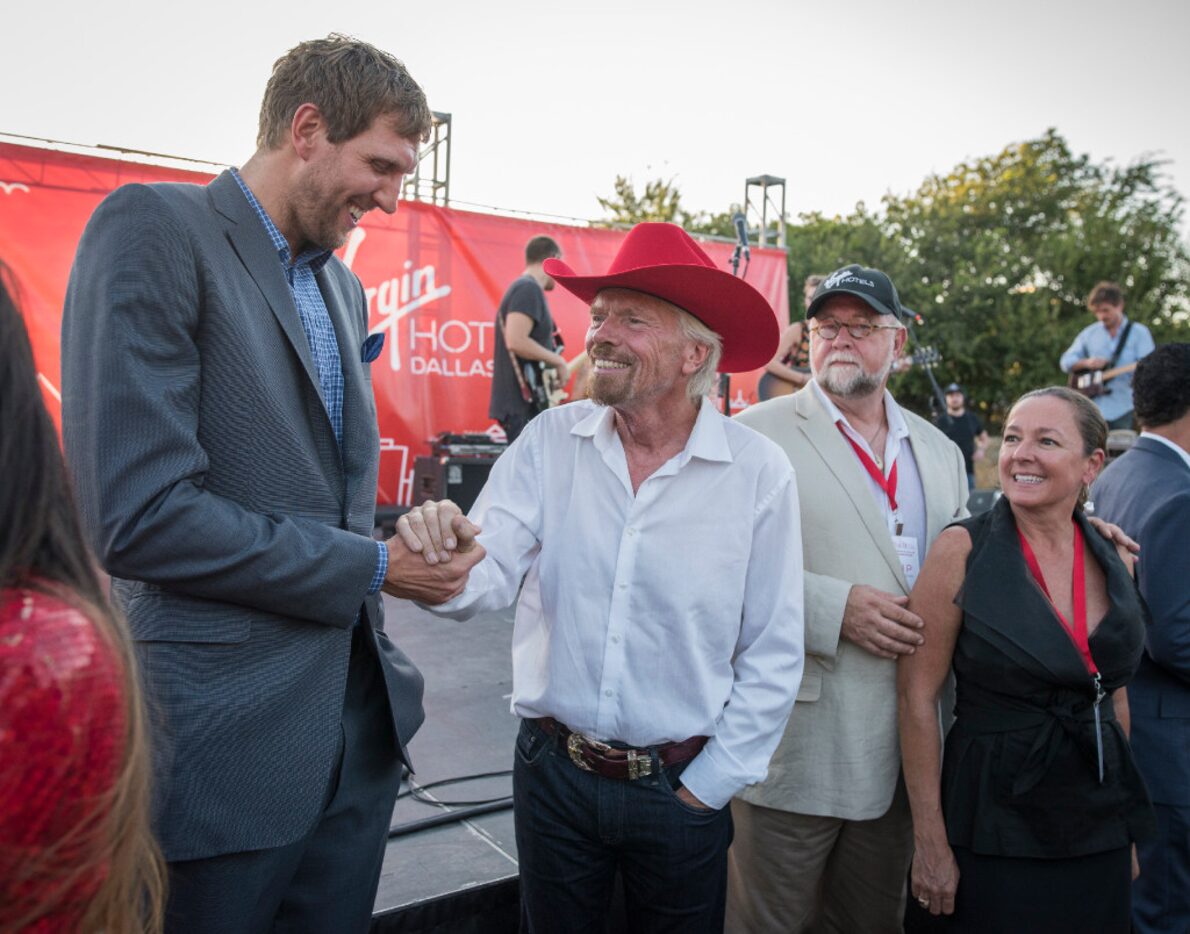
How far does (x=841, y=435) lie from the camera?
104 inches

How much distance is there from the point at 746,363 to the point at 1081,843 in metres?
1.47

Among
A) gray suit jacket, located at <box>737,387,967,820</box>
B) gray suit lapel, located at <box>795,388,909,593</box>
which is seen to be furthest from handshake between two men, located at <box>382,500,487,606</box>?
gray suit lapel, located at <box>795,388,909,593</box>

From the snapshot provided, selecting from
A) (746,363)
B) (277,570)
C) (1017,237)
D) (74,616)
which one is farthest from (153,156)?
(1017,237)

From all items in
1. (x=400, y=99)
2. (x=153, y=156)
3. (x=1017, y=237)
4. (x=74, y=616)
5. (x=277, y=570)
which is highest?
(x=1017, y=237)

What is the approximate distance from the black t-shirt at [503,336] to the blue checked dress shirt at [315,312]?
15.1 ft

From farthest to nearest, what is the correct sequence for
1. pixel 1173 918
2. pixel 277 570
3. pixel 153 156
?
pixel 153 156 → pixel 1173 918 → pixel 277 570

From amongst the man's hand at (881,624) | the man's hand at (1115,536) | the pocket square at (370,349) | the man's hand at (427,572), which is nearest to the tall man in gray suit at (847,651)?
the man's hand at (881,624)

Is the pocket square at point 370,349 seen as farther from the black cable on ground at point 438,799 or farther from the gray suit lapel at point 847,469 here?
the black cable on ground at point 438,799

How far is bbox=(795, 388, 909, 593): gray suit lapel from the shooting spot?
99.0 inches

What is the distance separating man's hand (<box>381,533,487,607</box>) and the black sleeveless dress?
1318 millimetres

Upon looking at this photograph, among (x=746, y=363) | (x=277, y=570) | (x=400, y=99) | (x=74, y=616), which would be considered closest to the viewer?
(x=74, y=616)

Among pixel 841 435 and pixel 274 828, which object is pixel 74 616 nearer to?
pixel 274 828

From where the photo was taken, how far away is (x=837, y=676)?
2.47 meters

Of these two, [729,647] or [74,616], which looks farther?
[729,647]
